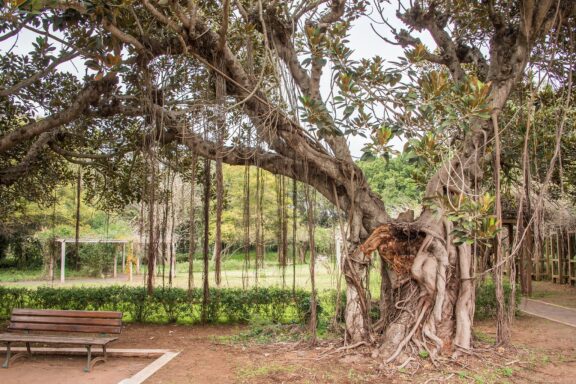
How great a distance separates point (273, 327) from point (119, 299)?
277 centimetres

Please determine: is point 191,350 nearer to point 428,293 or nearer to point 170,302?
point 170,302

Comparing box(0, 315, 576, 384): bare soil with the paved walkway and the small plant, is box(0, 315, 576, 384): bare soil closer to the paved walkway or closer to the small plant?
the small plant

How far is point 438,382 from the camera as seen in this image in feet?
14.0

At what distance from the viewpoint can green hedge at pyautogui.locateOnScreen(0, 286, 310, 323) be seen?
7.33 meters

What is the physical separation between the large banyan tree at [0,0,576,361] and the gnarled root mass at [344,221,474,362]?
0.6 inches

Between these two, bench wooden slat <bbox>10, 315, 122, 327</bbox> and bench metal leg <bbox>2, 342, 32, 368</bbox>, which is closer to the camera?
bench metal leg <bbox>2, 342, 32, 368</bbox>

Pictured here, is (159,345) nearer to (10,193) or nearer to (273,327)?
(273,327)

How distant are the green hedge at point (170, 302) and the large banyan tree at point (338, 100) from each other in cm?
204

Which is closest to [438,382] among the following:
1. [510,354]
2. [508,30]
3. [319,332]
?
[510,354]

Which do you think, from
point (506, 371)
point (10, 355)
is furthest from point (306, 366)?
point (10, 355)

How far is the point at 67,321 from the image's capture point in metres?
5.25

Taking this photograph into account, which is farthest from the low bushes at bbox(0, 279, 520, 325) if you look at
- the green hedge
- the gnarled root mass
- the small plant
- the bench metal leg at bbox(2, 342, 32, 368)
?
the small plant

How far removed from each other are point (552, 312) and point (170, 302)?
22.7ft

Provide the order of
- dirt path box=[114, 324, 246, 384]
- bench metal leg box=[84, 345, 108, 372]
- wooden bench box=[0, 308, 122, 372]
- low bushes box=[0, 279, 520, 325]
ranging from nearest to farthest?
dirt path box=[114, 324, 246, 384], bench metal leg box=[84, 345, 108, 372], wooden bench box=[0, 308, 122, 372], low bushes box=[0, 279, 520, 325]
